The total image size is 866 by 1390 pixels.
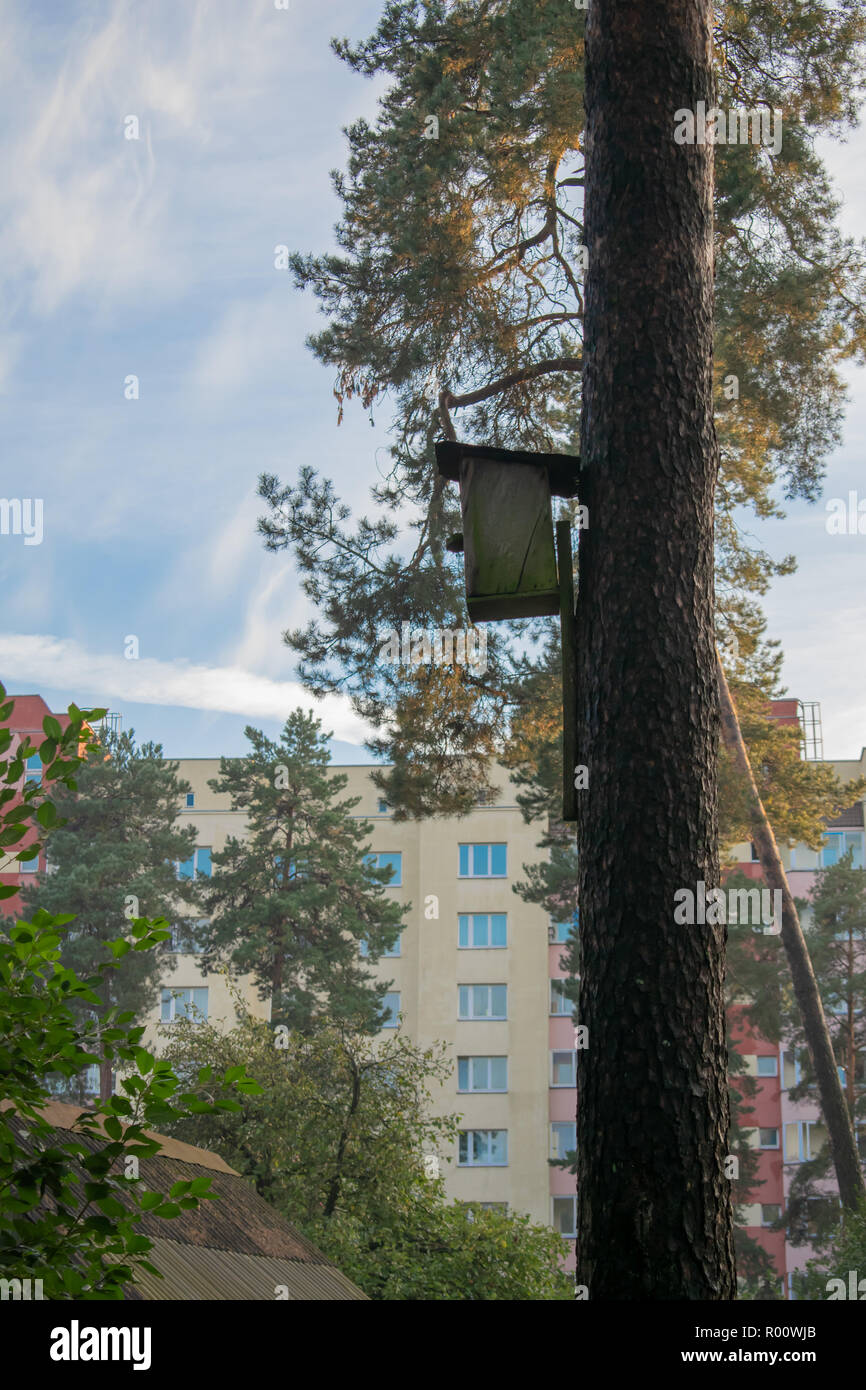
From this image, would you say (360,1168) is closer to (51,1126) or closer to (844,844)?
(51,1126)

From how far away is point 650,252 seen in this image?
4102mm

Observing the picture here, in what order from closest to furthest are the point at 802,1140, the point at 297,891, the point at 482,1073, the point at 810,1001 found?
1. the point at 810,1001
2. the point at 297,891
3. the point at 802,1140
4. the point at 482,1073

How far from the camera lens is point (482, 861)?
45.3m

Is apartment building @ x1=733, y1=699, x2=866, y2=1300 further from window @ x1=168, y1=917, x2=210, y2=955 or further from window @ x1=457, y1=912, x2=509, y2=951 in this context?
window @ x1=168, y1=917, x2=210, y2=955

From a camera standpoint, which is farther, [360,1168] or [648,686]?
[360,1168]

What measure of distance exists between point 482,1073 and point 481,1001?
2220mm

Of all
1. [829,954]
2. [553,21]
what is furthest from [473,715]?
[829,954]

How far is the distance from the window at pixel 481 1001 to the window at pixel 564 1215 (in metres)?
5.75

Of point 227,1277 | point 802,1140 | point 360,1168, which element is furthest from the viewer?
point 802,1140

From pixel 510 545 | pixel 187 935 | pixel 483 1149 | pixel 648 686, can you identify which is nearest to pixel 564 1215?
pixel 483 1149

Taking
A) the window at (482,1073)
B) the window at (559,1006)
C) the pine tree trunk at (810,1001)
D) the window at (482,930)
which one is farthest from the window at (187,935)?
the pine tree trunk at (810,1001)

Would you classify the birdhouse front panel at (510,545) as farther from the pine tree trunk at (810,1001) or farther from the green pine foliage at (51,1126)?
the pine tree trunk at (810,1001)
